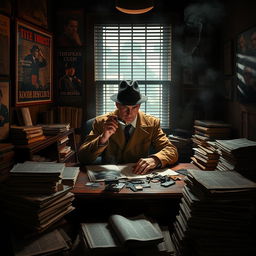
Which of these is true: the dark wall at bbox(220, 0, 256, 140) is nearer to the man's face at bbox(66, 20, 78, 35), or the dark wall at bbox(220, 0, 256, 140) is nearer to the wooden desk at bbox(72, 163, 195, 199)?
the wooden desk at bbox(72, 163, 195, 199)

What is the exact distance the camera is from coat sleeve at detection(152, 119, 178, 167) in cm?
273

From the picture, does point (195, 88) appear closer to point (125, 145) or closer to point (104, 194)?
point (125, 145)

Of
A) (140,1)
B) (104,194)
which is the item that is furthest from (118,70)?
(104,194)

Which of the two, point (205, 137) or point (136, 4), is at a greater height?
point (136, 4)

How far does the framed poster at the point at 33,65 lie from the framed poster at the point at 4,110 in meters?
0.28

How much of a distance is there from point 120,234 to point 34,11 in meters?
2.92

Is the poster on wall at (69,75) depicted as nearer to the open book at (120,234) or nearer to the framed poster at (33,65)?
the framed poster at (33,65)

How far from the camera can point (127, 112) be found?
3162 millimetres

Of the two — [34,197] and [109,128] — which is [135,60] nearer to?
[109,128]

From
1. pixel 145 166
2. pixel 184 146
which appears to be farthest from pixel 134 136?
pixel 184 146

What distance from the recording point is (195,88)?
4.46 m

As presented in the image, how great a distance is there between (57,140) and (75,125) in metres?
0.98

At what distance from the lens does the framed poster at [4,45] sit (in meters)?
2.91

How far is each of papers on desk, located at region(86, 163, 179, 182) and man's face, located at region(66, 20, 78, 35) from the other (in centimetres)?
246
